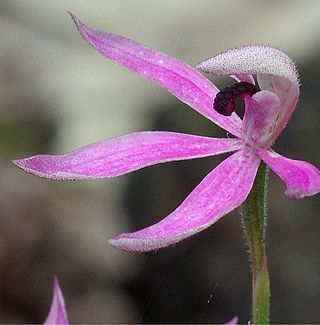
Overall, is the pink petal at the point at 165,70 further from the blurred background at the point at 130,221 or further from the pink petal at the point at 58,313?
the blurred background at the point at 130,221

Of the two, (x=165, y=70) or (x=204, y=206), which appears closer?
(x=204, y=206)

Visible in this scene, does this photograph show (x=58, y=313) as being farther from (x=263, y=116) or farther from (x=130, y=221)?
(x=130, y=221)

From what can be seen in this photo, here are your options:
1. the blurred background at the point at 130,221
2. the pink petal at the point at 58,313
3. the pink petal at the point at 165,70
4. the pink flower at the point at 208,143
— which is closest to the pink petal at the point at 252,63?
the pink flower at the point at 208,143

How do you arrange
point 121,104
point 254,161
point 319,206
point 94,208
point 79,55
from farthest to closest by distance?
point 79,55, point 121,104, point 94,208, point 319,206, point 254,161

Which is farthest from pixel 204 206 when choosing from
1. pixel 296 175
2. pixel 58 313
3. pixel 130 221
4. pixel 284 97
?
pixel 130 221

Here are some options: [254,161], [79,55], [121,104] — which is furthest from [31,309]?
[254,161]

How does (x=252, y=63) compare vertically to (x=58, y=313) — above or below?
above

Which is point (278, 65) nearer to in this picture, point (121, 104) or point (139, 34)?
point (121, 104)
